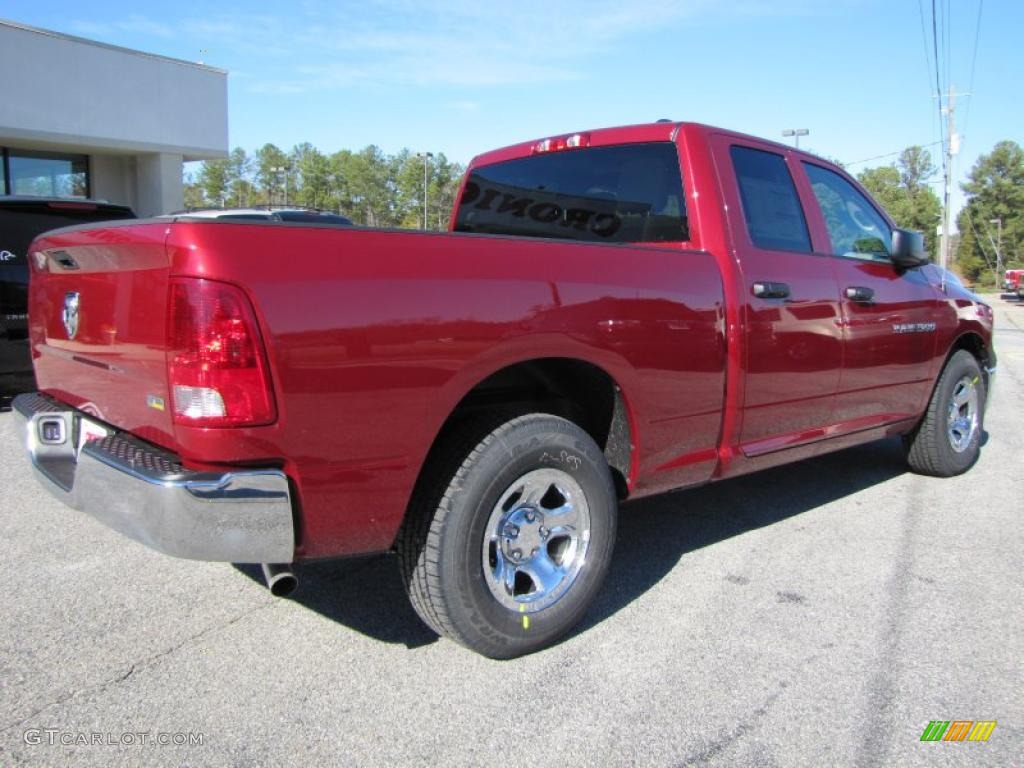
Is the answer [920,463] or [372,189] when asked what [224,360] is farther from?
[372,189]

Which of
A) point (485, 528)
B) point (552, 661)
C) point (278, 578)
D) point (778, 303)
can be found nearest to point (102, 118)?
point (778, 303)

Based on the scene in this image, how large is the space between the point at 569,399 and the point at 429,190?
66.2m

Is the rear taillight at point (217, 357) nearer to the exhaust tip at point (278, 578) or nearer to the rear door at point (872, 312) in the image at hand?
the exhaust tip at point (278, 578)

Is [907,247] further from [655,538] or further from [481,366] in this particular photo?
[481,366]

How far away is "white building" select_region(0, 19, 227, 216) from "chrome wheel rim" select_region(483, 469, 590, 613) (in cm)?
1674

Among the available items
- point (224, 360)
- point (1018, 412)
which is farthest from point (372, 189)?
point (224, 360)

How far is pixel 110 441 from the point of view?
2557mm

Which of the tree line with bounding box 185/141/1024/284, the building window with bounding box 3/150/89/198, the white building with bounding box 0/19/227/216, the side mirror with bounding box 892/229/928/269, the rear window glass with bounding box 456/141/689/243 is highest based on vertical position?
the tree line with bounding box 185/141/1024/284

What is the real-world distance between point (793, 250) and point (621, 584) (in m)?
1.81

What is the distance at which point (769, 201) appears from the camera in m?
3.91

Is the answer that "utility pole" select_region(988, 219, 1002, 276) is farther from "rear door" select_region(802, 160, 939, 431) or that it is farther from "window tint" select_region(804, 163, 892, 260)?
"window tint" select_region(804, 163, 892, 260)

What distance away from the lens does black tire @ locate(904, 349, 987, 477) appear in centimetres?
514

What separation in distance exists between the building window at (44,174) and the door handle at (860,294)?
54.5 ft

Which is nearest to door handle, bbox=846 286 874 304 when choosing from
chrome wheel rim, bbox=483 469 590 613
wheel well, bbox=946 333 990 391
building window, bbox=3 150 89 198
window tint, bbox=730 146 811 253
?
window tint, bbox=730 146 811 253
